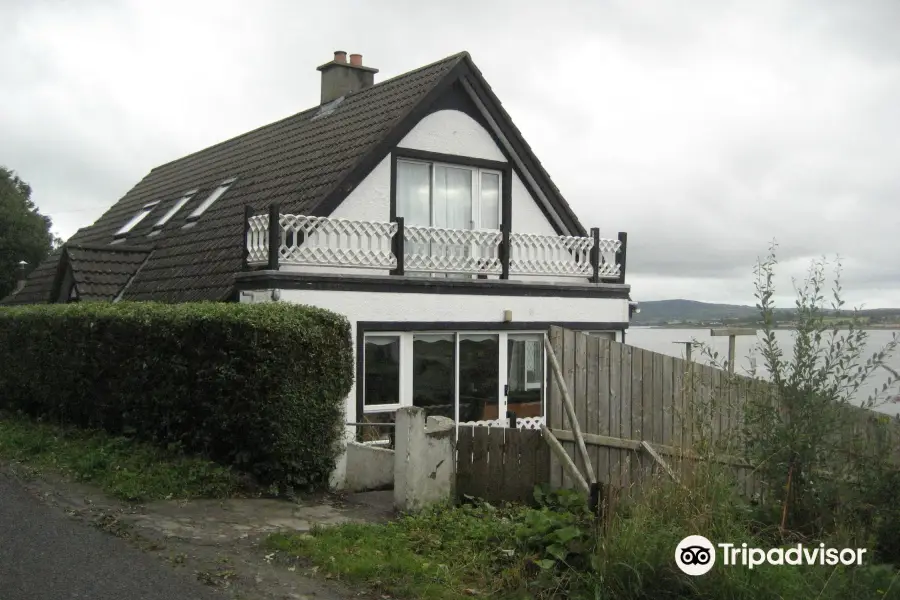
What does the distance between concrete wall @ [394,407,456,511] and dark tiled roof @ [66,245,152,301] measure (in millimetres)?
10594

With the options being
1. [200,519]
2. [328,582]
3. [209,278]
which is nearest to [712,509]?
[328,582]

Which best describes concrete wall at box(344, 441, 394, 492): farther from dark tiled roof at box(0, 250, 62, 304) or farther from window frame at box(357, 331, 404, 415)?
dark tiled roof at box(0, 250, 62, 304)

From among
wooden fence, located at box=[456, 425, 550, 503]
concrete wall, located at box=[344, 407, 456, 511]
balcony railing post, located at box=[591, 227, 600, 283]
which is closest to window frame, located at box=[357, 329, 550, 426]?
balcony railing post, located at box=[591, 227, 600, 283]

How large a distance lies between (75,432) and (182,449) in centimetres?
272

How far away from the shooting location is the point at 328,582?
6.68 metres

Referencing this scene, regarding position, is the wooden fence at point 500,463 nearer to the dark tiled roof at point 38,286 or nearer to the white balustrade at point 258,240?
the white balustrade at point 258,240

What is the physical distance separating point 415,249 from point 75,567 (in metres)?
9.05

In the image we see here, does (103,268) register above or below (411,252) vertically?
below

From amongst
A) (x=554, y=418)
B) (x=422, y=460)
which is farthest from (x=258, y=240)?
(x=554, y=418)

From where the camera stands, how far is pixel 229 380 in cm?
962

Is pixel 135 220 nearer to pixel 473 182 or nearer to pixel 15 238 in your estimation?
pixel 473 182

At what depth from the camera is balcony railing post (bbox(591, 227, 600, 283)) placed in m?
16.5

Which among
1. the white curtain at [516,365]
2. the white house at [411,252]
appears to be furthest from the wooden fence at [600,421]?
the white curtain at [516,365]

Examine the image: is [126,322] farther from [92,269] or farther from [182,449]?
[92,269]
